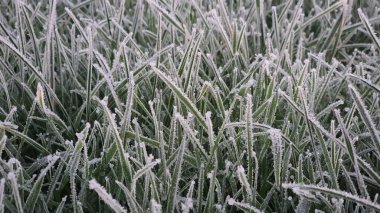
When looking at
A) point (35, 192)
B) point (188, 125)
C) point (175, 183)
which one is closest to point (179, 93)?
point (188, 125)

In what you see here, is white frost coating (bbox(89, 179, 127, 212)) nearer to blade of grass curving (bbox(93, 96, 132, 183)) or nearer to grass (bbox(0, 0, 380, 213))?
grass (bbox(0, 0, 380, 213))

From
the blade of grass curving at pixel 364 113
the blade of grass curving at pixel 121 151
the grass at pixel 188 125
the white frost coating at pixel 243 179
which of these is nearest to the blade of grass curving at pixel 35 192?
the grass at pixel 188 125

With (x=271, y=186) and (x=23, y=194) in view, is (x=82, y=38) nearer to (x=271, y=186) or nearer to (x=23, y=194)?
(x=23, y=194)

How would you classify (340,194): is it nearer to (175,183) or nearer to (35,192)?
(175,183)

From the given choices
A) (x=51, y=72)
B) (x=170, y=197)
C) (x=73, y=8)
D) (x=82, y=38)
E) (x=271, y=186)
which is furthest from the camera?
(x=73, y=8)

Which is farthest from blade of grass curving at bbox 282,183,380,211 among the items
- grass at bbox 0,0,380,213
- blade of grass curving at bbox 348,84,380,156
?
blade of grass curving at bbox 348,84,380,156

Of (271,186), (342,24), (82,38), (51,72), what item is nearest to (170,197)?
(271,186)

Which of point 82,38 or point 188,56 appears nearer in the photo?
point 188,56

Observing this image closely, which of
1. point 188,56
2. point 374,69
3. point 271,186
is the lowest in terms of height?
point 271,186
